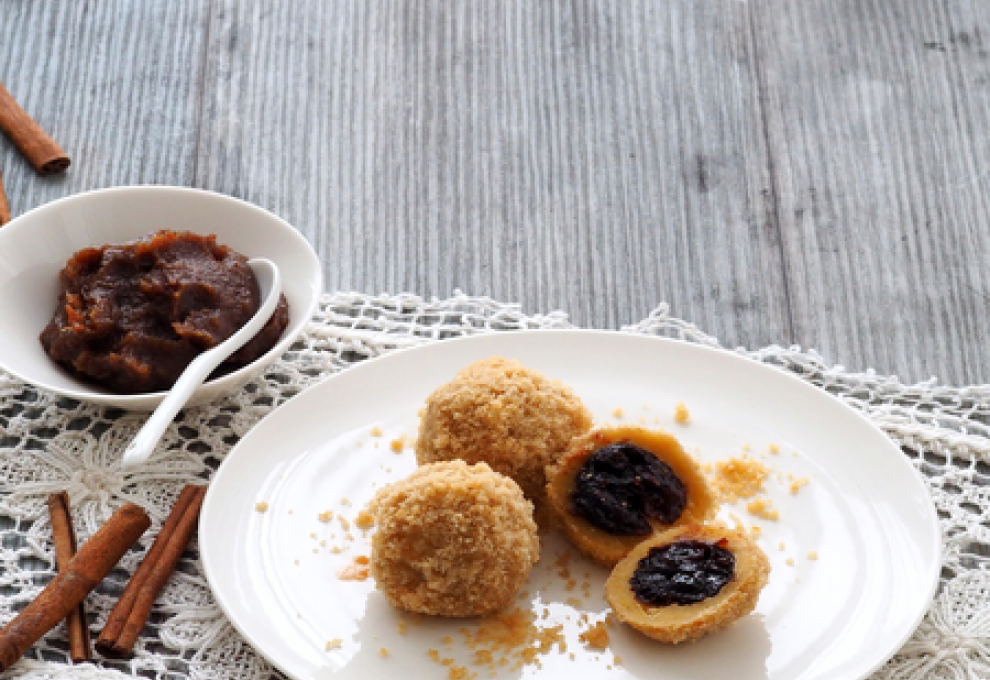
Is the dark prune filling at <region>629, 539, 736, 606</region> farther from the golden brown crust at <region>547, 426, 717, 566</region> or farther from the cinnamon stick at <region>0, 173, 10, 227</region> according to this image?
the cinnamon stick at <region>0, 173, 10, 227</region>

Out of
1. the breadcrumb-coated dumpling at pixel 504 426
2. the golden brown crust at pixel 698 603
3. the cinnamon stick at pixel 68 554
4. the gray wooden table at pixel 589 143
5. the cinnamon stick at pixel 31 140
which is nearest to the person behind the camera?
the golden brown crust at pixel 698 603

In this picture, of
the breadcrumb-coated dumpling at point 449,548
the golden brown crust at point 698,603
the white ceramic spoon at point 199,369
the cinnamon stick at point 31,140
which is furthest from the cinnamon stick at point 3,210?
the golden brown crust at point 698,603

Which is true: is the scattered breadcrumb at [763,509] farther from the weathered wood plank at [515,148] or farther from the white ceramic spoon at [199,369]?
the white ceramic spoon at [199,369]

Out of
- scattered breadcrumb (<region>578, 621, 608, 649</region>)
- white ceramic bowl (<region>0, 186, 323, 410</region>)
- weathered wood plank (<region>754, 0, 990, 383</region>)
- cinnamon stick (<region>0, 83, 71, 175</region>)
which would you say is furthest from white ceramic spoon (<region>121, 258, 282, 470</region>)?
weathered wood plank (<region>754, 0, 990, 383</region>)

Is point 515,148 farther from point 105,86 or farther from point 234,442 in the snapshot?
point 234,442

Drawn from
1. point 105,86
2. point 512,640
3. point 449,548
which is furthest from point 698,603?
point 105,86

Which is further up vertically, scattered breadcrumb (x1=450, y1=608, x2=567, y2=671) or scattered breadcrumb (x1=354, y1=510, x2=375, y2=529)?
scattered breadcrumb (x1=450, y1=608, x2=567, y2=671)
